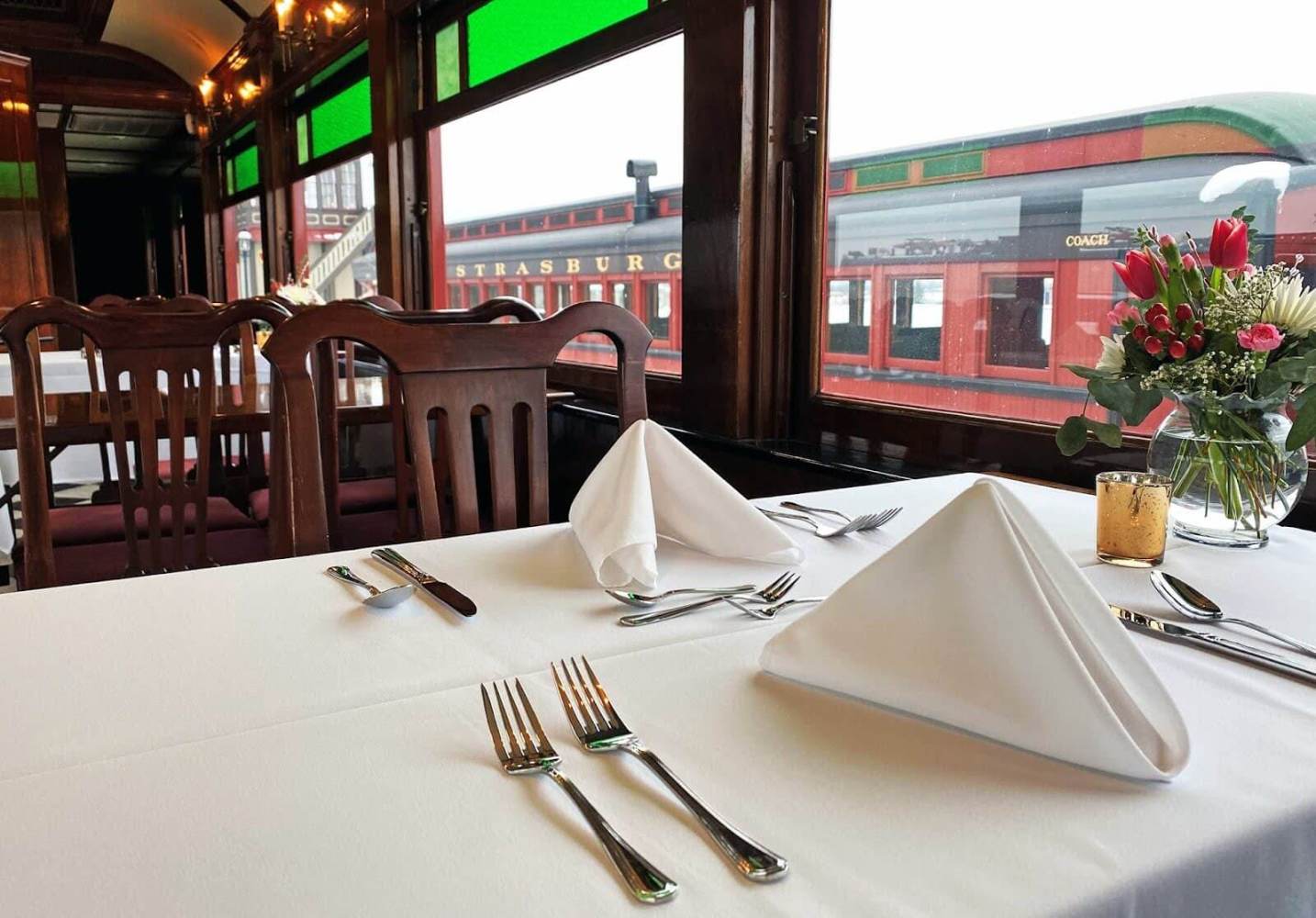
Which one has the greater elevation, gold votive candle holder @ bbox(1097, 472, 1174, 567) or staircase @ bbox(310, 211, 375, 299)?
staircase @ bbox(310, 211, 375, 299)

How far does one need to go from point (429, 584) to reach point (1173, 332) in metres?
0.77

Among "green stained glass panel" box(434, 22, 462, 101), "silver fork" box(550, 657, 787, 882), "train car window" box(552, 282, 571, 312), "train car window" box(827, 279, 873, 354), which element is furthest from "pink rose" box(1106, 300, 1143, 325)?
"green stained glass panel" box(434, 22, 462, 101)

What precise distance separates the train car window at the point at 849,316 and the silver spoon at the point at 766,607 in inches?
51.9

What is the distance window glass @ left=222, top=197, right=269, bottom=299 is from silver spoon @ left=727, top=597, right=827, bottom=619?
7.56 meters

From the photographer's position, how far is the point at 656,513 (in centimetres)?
103

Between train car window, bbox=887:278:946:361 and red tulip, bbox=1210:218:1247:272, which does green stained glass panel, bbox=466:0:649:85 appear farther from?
red tulip, bbox=1210:218:1247:272

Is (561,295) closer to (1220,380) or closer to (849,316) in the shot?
(849,316)

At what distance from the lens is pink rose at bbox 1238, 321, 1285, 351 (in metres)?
0.91

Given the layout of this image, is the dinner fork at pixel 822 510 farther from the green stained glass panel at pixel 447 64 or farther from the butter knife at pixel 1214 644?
the green stained glass panel at pixel 447 64

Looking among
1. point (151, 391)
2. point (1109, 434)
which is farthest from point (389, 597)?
point (151, 391)

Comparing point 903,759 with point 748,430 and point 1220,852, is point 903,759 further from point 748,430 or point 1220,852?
point 748,430

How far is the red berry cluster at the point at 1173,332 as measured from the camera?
0.97 m

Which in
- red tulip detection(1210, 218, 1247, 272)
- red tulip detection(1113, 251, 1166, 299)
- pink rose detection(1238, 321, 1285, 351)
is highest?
red tulip detection(1210, 218, 1247, 272)

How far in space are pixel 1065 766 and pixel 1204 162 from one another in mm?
1250
